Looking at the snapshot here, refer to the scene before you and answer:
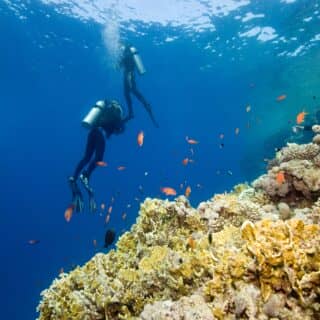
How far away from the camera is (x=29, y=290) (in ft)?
237

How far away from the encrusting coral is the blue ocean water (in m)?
2.51

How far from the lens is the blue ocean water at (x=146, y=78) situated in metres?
26.0

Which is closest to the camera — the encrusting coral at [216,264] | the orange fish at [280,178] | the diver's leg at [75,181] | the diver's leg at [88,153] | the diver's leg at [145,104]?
the encrusting coral at [216,264]

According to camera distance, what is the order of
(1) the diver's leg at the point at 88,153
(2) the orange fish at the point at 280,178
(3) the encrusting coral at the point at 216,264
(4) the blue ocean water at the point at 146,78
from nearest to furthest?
(3) the encrusting coral at the point at 216,264 → (2) the orange fish at the point at 280,178 → (1) the diver's leg at the point at 88,153 → (4) the blue ocean water at the point at 146,78

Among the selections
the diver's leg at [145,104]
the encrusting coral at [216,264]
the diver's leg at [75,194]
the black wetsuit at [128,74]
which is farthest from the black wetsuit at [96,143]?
the encrusting coral at [216,264]

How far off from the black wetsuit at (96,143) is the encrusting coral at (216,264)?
6261mm

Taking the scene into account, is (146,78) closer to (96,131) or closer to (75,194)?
(96,131)

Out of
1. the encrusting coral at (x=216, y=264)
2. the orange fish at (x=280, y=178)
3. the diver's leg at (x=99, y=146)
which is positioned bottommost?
the encrusting coral at (x=216, y=264)

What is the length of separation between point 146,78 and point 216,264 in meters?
43.1

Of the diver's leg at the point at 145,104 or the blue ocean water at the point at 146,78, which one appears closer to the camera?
the diver's leg at the point at 145,104

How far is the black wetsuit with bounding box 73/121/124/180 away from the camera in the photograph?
40.1 ft

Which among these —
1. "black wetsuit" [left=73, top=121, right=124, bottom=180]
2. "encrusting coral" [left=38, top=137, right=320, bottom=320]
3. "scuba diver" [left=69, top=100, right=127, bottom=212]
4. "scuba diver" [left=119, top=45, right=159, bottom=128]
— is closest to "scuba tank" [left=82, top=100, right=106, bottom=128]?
"scuba diver" [left=69, top=100, right=127, bottom=212]

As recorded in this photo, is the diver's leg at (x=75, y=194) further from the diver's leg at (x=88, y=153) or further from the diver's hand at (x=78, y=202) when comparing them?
the diver's leg at (x=88, y=153)

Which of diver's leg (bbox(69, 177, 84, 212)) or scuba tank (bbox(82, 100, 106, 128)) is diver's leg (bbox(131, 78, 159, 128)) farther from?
diver's leg (bbox(69, 177, 84, 212))
